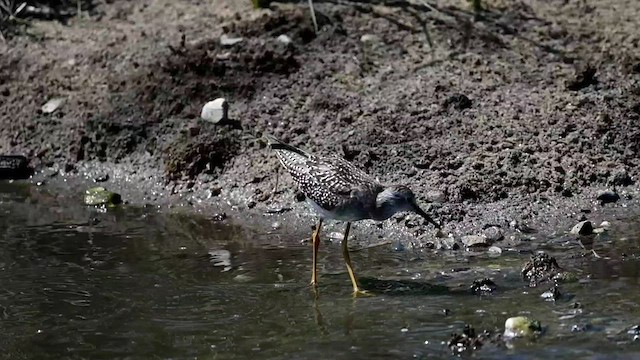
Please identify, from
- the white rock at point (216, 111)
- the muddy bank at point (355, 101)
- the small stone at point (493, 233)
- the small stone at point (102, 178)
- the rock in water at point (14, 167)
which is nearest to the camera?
the small stone at point (493, 233)

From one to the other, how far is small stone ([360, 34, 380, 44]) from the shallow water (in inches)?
92.7

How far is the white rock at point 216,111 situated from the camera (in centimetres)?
945

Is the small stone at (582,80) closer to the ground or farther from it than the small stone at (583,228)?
farther from it

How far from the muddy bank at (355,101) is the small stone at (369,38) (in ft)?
0.05

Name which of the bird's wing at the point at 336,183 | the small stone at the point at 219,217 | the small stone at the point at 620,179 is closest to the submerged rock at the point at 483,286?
the bird's wing at the point at 336,183

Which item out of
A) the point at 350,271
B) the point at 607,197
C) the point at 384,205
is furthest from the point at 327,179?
the point at 607,197

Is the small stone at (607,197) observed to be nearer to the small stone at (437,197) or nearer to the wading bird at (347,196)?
the small stone at (437,197)

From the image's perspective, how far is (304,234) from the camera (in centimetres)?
831

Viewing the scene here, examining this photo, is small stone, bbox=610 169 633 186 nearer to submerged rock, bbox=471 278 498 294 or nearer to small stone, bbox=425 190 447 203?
small stone, bbox=425 190 447 203

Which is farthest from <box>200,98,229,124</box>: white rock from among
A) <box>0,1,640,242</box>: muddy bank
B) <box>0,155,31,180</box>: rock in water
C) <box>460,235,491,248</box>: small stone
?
<box>460,235,491,248</box>: small stone

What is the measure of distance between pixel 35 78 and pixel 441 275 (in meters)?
5.03

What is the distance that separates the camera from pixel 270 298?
685cm

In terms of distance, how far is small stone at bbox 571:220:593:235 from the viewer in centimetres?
780

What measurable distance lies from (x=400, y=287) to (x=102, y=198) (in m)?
3.28
